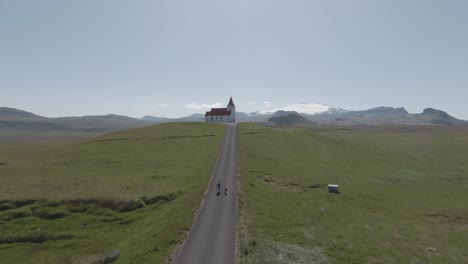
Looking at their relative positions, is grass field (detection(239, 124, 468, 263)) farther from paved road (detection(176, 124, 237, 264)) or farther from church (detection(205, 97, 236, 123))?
church (detection(205, 97, 236, 123))

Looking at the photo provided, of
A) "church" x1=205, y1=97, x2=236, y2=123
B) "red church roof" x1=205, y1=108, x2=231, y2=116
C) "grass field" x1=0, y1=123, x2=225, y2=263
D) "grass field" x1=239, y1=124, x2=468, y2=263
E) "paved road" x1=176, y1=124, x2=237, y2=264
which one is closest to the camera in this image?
"paved road" x1=176, y1=124, x2=237, y2=264

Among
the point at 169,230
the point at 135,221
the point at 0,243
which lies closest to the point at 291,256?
the point at 169,230

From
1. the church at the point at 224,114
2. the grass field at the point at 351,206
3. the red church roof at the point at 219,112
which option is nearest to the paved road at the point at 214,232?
the grass field at the point at 351,206

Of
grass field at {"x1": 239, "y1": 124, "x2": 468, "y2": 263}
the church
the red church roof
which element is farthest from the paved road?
the red church roof

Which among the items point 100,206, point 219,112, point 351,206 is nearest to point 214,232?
point 100,206

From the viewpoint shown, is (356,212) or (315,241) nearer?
(315,241)

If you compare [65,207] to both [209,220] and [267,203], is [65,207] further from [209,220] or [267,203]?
[267,203]

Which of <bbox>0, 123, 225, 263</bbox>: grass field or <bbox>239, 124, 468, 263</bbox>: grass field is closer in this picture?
<bbox>239, 124, 468, 263</bbox>: grass field
